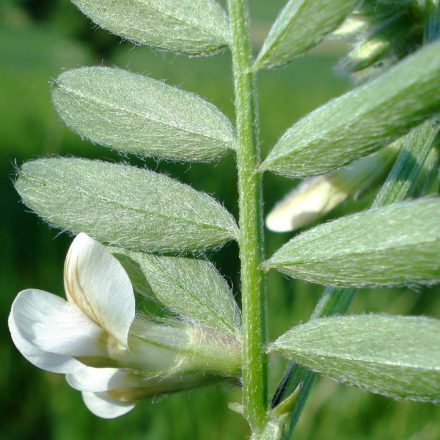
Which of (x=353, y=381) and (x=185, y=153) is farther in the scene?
(x=185, y=153)

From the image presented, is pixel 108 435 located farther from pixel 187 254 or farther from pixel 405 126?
pixel 405 126

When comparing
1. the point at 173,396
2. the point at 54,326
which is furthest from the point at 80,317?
the point at 173,396

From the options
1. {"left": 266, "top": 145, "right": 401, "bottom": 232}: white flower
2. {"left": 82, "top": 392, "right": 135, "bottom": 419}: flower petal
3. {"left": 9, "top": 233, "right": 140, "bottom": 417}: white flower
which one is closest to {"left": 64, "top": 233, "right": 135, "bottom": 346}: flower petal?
{"left": 9, "top": 233, "right": 140, "bottom": 417}: white flower

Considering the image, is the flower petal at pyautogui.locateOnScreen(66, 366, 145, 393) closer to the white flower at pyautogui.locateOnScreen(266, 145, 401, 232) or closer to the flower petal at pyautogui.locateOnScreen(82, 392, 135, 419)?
the flower petal at pyautogui.locateOnScreen(82, 392, 135, 419)

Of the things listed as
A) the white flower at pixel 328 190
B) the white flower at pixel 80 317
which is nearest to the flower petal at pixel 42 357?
the white flower at pixel 80 317

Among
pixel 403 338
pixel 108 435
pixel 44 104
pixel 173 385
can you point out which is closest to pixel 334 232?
pixel 403 338

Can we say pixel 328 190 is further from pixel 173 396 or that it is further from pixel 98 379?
pixel 173 396

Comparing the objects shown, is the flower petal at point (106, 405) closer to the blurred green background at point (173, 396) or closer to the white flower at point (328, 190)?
the blurred green background at point (173, 396)

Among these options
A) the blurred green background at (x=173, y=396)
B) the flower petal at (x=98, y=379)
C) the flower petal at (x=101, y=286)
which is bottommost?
the blurred green background at (x=173, y=396)
